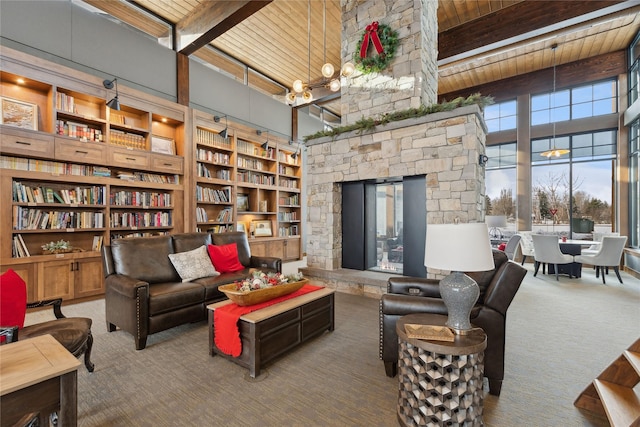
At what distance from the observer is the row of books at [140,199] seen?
4.54 metres

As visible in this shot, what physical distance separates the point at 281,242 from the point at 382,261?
123 inches

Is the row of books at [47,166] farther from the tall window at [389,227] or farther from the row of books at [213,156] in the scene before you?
the tall window at [389,227]

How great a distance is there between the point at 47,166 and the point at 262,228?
397cm

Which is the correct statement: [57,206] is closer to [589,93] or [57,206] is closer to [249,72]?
[249,72]

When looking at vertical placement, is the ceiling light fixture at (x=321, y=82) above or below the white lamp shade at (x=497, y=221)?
above

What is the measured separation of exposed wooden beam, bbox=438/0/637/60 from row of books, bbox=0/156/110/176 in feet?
21.9

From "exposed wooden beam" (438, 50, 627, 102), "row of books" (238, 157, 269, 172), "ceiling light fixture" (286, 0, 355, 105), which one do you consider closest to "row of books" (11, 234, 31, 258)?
"row of books" (238, 157, 269, 172)

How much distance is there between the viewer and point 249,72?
683cm

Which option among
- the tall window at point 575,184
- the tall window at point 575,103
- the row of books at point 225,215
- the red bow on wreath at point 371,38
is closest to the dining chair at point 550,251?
the tall window at point 575,184

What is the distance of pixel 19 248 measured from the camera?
3.65 m

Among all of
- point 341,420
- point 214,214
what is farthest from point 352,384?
point 214,214

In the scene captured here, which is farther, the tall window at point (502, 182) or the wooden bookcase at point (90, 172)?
the tall window at point (502, 182)

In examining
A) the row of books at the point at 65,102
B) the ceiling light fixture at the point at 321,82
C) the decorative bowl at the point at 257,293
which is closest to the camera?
the decorative bowl at the point at 257,293

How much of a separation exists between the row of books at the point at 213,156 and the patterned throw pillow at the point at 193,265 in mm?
2700
